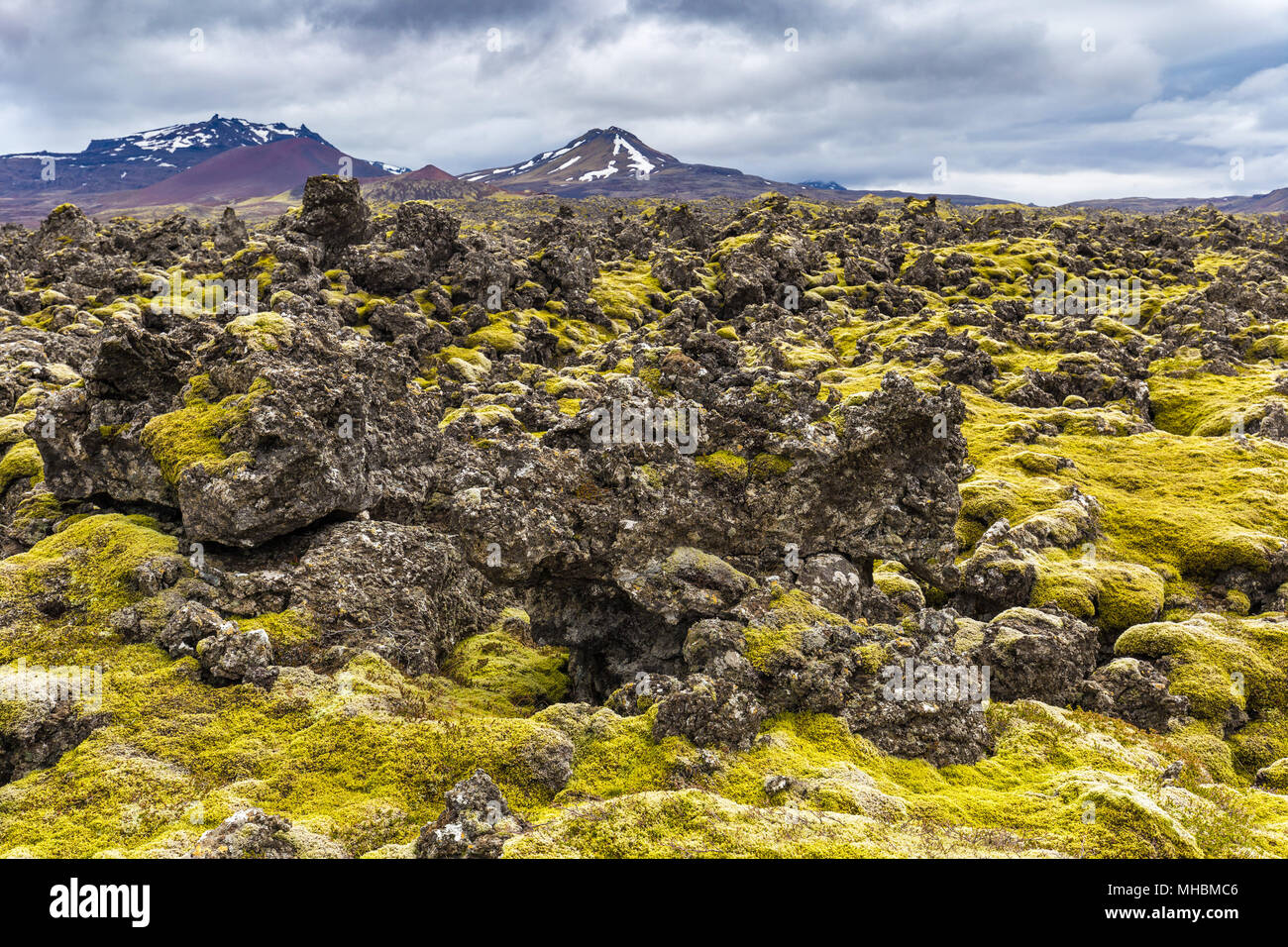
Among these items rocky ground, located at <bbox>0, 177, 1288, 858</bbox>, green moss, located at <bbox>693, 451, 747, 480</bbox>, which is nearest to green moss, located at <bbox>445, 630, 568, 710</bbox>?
rocky ground, located at <bbox>0, 177, 1288, 858</bbox>

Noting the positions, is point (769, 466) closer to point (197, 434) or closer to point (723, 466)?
point (723, 466)

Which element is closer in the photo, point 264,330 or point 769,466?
point 769,466

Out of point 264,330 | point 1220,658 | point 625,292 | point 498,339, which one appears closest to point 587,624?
point 264,330

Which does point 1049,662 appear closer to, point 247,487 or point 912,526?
point 912,526

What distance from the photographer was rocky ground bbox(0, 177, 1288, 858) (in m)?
9.30

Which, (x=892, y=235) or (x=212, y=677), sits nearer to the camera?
(x=212, y=677)

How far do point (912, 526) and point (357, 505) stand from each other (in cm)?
1257

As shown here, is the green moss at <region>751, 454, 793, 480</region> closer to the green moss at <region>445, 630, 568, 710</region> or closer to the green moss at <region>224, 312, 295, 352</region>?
the green moss at <region>445, 630, 568, 710</region>

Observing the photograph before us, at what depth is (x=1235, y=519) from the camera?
27.0 metres

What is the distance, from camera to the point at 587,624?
15.3m

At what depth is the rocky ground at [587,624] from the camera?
930 cm
